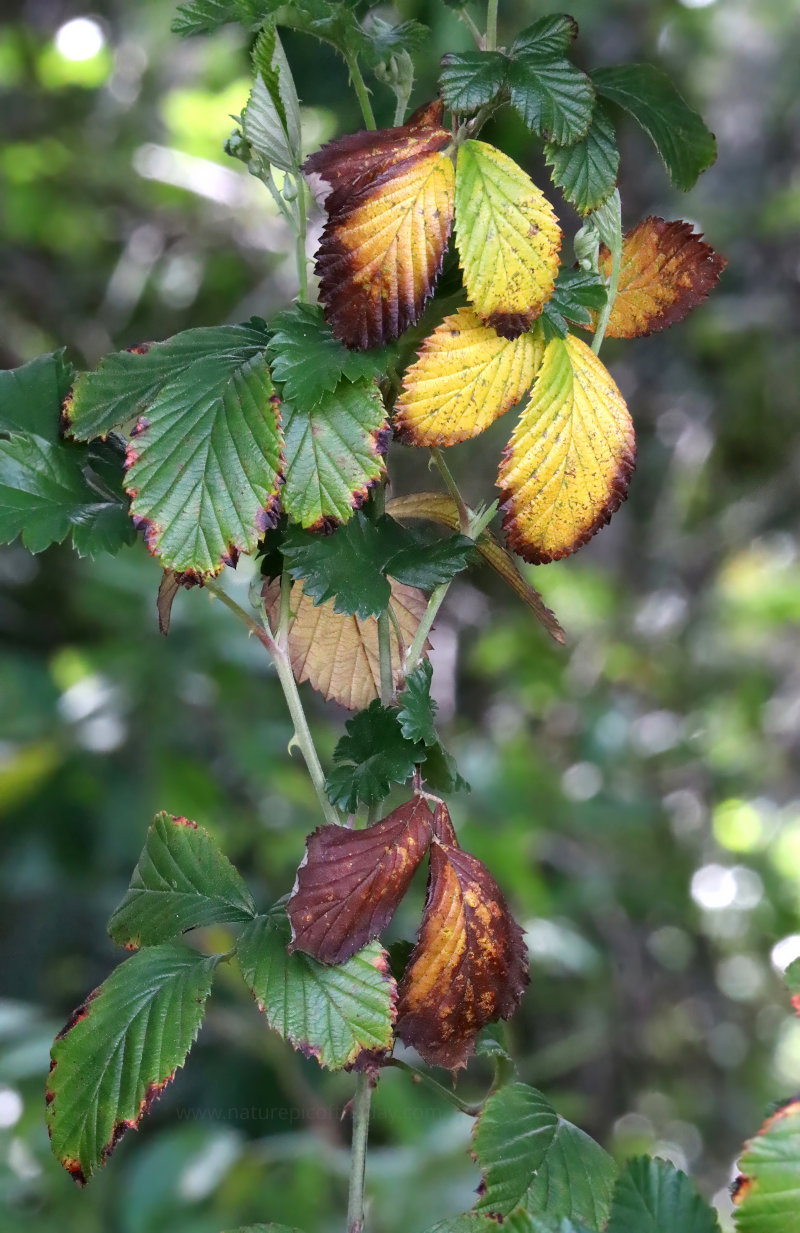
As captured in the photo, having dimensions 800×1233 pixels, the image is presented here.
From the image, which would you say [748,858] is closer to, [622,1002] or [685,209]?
[622,1002]

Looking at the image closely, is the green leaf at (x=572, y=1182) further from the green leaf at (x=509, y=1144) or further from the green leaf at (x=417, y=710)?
the green leaf at (x=417, y=710)

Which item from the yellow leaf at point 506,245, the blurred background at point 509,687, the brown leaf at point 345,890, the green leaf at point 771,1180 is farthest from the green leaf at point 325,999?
the blurred background at point 509,687

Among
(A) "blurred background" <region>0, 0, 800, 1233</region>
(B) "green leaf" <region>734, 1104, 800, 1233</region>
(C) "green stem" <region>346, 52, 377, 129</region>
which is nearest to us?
(B) "green leaf" <region>734, 1104, 800, 1233</region>

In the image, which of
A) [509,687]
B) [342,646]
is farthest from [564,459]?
[509,687]

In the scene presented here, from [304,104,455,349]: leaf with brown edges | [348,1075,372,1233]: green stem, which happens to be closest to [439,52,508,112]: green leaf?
[304,104,455,349]: leaf with brown edges

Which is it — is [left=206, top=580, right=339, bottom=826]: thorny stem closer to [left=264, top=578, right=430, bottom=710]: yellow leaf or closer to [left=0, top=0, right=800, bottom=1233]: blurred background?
[left=264, top=578, right=430, bottom=710]: yellow leaf

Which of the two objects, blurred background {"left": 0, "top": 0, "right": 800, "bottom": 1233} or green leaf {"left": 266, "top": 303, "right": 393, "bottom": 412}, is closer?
green leaf {"left": 266, "top": 303, "right": 393, "bottom": 412}
